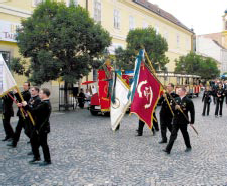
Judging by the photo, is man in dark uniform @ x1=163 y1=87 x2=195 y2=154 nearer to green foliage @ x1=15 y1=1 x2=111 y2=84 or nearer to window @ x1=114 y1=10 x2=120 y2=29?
green foliage @ x1=15 y1=1 x2=111 y2=84

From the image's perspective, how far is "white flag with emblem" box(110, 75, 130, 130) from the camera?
9.38 metres

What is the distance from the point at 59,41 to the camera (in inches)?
571

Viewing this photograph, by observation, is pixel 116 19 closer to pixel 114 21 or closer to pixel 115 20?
pixel 115 20

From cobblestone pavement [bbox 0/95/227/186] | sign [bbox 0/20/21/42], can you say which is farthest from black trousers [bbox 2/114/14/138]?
sign [bbox 0/20/21/42]

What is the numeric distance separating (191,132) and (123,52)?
Result: 1452 cm

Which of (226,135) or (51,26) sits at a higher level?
(51,26)

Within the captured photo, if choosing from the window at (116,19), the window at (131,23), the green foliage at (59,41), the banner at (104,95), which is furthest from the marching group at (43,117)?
the window at (131,23)

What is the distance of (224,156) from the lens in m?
6.61

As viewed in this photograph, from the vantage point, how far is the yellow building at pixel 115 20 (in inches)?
679

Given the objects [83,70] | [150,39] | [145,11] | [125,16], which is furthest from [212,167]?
[145,11]

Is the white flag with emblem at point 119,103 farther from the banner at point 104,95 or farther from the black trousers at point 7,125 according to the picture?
the black trousers at point 7,125

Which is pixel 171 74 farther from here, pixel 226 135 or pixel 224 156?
pixel 224 156

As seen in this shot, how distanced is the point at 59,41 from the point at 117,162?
976 cm

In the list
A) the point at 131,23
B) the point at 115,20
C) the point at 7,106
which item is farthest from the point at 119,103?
the point at 131,23
